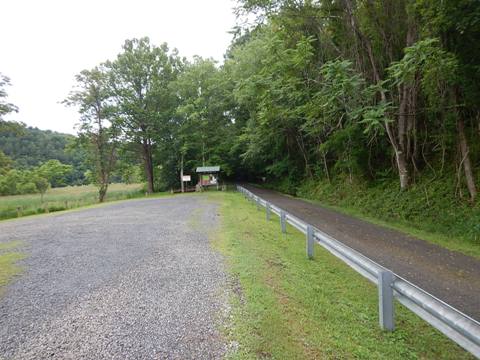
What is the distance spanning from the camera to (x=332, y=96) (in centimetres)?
785

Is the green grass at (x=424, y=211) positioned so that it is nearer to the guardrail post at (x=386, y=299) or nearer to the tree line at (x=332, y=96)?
the tree line at (x=332, y=96)

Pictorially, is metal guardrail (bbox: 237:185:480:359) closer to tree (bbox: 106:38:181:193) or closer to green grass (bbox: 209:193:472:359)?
green grass (bbox: 209:193:472:359)

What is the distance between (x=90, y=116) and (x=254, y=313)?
2603 centimetres

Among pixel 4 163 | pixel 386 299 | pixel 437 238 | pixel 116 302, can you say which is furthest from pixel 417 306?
pixel 4 163

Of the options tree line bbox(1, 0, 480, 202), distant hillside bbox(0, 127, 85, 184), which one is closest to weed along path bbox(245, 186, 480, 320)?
tree line bbox(1, 0, 480, 202)

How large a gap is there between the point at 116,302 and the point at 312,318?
2368mm

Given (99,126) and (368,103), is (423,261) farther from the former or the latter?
(99,126)

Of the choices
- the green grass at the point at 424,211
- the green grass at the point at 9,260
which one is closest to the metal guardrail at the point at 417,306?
the green grass at the point at 424,211

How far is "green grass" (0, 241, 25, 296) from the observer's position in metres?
3.84

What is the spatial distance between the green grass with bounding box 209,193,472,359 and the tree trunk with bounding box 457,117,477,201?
547 centimetres

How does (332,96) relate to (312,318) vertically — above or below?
above

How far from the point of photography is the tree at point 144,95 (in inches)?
972

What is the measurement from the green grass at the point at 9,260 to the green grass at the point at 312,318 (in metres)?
3.49

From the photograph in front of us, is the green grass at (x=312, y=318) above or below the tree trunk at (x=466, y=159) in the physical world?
below
